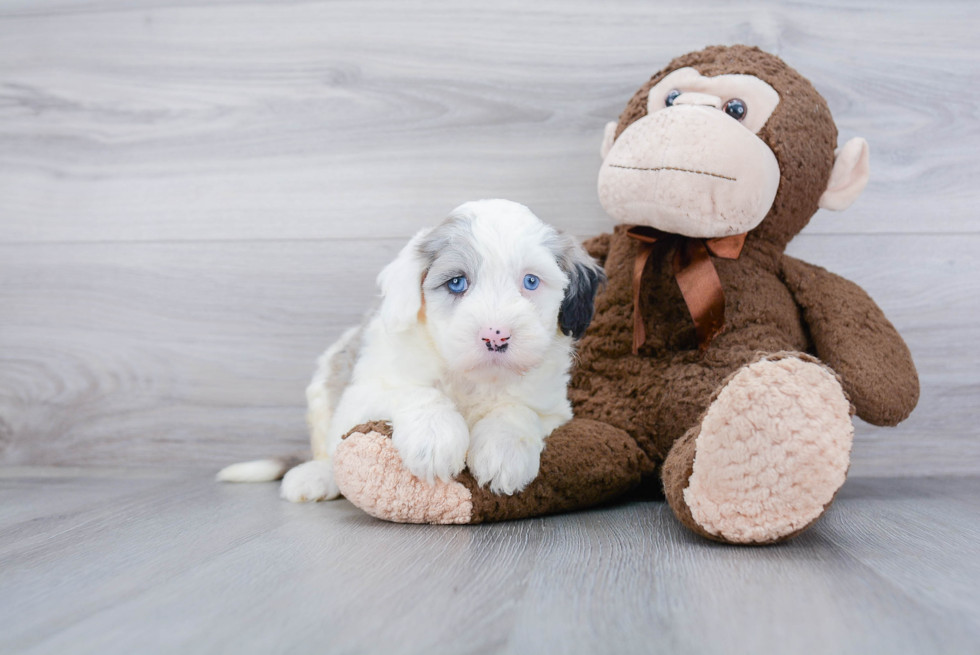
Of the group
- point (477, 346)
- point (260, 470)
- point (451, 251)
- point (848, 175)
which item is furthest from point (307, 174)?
point (848, 175)

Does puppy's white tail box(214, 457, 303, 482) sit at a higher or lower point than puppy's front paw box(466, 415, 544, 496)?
lower

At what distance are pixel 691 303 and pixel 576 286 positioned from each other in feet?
0.81

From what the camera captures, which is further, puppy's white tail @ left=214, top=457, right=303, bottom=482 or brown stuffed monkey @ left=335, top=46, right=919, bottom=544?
puppy's white tail @ left=214, top=457, right=303, bottom=482

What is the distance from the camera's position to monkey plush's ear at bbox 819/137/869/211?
1.43m

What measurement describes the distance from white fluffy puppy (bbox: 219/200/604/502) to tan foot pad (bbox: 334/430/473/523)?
0.11ft

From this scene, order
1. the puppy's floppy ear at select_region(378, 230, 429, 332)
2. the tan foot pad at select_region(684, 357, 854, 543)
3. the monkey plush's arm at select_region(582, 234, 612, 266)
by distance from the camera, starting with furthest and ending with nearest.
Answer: the monkey plush's arm at select_region(582, 234, 612, 266) < the puppy's floppy ear at select_region(378, 230, 429, 332) < the tan foot pad at select_region(684, 357, 854, 543)

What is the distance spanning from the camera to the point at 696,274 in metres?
1.37

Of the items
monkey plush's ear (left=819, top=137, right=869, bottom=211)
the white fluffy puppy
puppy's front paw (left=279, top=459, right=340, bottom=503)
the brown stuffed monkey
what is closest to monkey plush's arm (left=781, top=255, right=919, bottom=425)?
the brown stuffed monkey


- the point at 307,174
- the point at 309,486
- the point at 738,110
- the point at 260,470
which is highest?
the point at 738,110

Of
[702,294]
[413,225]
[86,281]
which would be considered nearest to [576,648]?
[702,294]

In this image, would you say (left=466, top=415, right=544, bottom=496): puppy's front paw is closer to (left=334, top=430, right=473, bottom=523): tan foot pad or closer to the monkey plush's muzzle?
(left=334, top=430, right=473, bottom=523): tan foot pad

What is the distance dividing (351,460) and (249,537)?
220mm

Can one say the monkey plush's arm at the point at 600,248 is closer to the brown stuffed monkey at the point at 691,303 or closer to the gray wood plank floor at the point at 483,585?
the brown stuffed monkey at the point at 691,303

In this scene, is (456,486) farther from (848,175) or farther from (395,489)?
(848,175)
